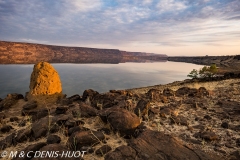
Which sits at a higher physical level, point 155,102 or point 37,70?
point 37,70

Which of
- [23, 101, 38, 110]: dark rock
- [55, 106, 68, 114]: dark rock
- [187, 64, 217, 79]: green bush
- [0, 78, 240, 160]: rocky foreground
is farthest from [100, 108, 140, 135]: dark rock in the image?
[187, 64, 217, 79]: green bush

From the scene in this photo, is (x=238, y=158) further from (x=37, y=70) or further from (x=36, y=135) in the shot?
(x=37, y=70)

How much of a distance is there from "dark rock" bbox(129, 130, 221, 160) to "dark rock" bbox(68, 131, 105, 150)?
1.15 meters

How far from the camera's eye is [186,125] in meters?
6.06

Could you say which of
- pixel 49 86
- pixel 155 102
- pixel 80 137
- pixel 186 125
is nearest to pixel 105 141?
pixel 80 137

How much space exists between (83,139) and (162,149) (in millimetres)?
1971

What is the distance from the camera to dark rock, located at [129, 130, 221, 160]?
3.57m

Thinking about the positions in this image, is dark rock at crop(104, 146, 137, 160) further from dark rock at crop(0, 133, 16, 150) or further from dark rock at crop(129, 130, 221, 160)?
dark rock at crop(0, 133, 16, 150)

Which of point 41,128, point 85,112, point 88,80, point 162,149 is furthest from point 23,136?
point 88,80

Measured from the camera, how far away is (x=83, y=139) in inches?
177

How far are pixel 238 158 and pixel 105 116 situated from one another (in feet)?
12.2

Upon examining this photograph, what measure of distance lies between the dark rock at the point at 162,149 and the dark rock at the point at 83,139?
1146mm

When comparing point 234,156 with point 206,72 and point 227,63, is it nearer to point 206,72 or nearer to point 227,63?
point 206,72

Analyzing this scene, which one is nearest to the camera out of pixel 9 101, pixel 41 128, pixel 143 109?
pixel 41 128
